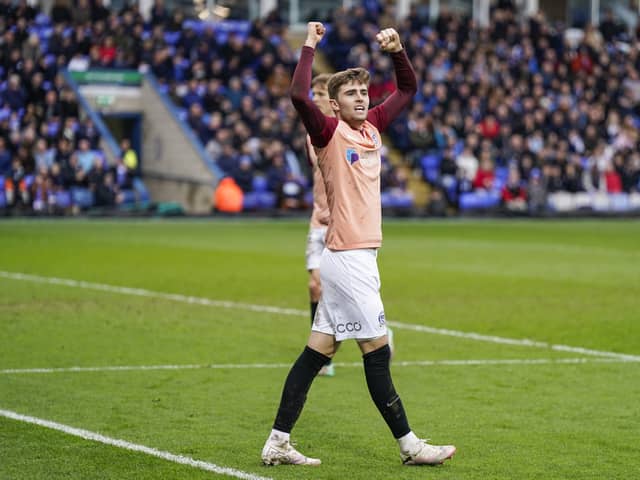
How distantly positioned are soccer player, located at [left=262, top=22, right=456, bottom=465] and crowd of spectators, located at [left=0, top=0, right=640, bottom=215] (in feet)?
85.0

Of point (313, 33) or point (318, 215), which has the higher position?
point (313, 33)

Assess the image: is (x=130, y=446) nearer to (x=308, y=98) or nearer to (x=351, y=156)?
(x=351, y=156)

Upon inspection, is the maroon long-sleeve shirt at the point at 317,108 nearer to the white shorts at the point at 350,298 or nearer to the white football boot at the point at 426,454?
the white shorts at the point at 350,298

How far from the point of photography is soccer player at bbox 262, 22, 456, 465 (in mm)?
7242

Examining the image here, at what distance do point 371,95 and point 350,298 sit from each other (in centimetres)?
3115

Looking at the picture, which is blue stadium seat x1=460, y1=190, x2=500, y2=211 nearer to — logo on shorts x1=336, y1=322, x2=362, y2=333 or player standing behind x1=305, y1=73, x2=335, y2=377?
player standing behind x1=305, y1=73, x2=335, y2=377

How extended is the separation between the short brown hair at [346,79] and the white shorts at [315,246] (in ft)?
11.5

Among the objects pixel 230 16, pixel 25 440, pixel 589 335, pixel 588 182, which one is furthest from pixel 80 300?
pixel 230 16

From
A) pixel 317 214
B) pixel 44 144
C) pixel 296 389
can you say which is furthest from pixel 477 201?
pixel 296 389

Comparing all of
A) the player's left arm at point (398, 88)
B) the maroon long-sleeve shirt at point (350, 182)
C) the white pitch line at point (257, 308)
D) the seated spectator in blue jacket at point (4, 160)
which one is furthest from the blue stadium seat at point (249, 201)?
the maroon long-sleeve shirt at point (350, 182)

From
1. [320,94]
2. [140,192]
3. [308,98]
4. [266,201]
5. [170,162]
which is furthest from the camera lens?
[170,162]

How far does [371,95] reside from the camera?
125 feet

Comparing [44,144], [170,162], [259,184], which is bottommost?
[259,184]

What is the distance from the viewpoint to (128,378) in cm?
1024
